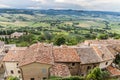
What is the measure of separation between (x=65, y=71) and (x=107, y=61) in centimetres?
1664

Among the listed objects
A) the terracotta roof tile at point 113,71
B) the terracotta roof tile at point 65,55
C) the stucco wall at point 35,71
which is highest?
the terracotta roof tile at point 65,55

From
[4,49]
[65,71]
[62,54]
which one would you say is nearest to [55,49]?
[62,54]

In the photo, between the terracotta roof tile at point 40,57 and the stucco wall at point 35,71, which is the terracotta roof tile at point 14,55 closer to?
the terracotta roof tile at point 40,57

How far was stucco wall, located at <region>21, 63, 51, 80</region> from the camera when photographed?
44.3 m

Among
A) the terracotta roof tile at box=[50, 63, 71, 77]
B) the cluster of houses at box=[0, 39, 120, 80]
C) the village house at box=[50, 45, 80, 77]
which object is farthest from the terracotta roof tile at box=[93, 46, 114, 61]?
the terracotta roof tile at box=[50, 63, 71, 77]

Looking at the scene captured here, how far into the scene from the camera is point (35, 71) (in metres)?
45.1

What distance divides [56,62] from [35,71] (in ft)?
22.0

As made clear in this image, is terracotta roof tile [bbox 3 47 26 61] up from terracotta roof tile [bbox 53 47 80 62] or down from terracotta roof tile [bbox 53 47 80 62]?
down

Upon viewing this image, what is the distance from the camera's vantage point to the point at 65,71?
45188 mm

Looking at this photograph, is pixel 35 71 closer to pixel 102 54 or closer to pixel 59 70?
pixel 59 70

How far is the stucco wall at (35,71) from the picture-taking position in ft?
145

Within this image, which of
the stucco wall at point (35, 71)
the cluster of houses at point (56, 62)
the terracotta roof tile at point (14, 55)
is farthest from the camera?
the terracotta roof tile at point (14, 55)

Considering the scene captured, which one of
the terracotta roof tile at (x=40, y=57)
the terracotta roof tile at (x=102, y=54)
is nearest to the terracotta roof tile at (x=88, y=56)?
the terracotta roof tile at (x=102, y=54)

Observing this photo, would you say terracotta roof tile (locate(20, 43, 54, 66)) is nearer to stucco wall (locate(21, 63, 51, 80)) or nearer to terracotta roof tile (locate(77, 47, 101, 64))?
stucco wall (locate(21, 63, 51, 80))
